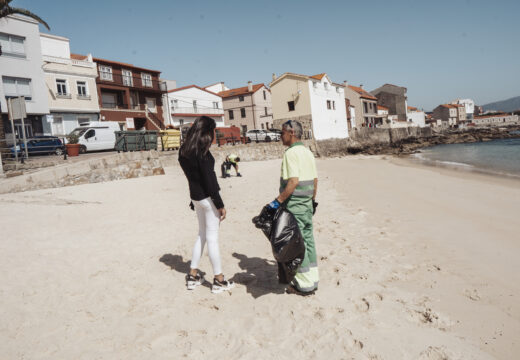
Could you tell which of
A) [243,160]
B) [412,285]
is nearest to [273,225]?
[412,285]

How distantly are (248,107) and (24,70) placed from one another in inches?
1163

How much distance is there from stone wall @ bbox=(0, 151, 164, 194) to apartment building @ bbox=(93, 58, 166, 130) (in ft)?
Result: 68.2

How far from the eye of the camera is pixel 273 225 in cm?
310

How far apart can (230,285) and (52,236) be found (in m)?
3.42

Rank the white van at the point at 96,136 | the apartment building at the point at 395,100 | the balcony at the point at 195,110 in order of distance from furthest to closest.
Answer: the apartment building at the point at 395,100 → the balcony at the point at 195,110 → the white van at the point at 96,136

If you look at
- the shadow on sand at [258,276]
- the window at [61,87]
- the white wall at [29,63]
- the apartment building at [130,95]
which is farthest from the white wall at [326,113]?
the shadow on sand at [258,276]

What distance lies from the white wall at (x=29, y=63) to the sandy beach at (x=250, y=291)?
2277cm

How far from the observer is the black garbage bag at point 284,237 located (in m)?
3.02

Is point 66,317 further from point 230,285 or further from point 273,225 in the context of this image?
point 273,225

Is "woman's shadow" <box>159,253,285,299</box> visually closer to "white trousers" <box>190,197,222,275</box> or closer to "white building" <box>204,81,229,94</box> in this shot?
"white trousers" <box>190,197,222,275</box>

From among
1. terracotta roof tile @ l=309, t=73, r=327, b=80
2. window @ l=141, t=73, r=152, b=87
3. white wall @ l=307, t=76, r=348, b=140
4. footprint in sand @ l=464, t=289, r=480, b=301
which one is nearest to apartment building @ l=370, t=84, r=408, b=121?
white wall @ l=307, t=76, r=348, b=140

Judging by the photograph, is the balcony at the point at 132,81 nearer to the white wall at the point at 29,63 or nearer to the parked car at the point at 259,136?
the white wall at the point at 29,63

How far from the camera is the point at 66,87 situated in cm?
2714

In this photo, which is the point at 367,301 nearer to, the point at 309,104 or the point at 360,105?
the point at 309,104
